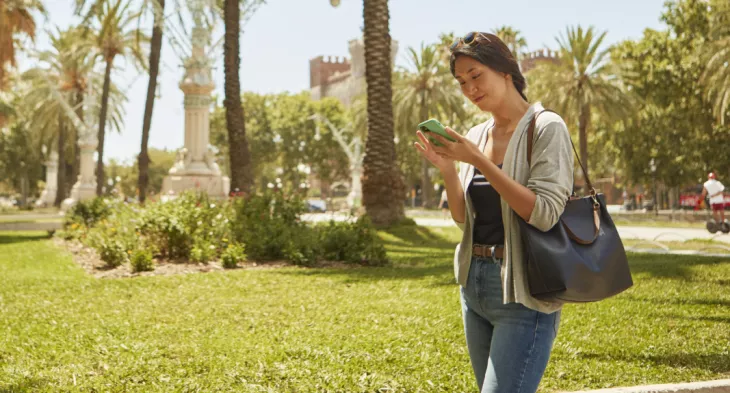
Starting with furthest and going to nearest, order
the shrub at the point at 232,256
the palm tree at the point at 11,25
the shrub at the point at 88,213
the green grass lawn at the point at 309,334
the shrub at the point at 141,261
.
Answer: the palm tree at the point at 11,25
the shrub at the point at 88,213
the shrub at the point at 232,256
the shrub at the point at 141,261
the green grass lawn at the point at 309,334

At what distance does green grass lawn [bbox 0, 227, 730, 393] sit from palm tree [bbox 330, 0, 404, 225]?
25.5ft

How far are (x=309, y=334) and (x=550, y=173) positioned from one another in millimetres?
4400

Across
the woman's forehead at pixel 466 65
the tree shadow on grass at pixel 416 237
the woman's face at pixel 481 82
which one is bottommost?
the tree shadow on grass at pixel 416 237

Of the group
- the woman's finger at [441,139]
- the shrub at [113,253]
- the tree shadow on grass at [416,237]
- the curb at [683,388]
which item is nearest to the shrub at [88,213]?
the shrub at [113,253]

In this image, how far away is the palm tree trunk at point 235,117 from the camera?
19.5 metres

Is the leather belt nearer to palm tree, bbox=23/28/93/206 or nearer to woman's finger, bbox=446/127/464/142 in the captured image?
woman's finger, bbox=446/127/464/142

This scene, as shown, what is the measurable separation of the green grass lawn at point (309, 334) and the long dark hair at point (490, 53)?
2765 millimetres

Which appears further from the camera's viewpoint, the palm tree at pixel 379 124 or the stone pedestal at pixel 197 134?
the stone pedestal at pixel 197 134

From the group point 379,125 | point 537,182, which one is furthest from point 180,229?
point 537,182

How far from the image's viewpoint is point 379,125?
60.4ft

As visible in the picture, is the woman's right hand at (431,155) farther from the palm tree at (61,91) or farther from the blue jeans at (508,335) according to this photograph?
the palm tree at (61,91)

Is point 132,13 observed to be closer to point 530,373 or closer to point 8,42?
point 8,42

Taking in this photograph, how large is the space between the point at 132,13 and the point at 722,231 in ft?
92.5

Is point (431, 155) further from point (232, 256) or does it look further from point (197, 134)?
point (197, 134)
